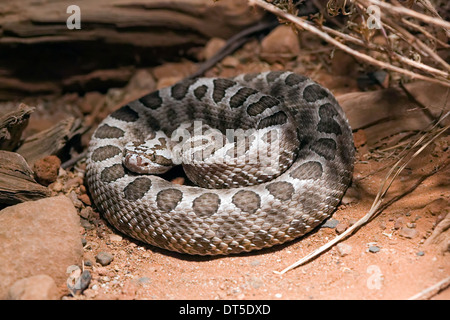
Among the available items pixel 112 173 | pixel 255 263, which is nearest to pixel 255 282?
pixel 255 263

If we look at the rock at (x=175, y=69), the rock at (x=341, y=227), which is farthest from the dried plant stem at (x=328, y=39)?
the rock at (x=175, y=69)

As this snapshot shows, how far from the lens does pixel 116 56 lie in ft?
27.4

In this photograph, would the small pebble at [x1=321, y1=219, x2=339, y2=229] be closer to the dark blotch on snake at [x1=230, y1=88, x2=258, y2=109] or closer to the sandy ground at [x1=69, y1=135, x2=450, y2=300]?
the sandy ground at [x1=69, y1=135, x2=450, y2=300]

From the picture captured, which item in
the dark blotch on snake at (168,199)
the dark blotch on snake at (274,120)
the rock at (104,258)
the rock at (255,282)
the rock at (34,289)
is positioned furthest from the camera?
the dark blotch on snake at (274,120)

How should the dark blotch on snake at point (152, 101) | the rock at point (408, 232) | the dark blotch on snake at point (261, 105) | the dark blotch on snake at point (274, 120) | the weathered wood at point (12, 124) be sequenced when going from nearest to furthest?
the rock at point (408, 232) < the dark blotch on snake at point (274, 120) < the weathered wood at point (12, 124) < the dark blotch on snake at point (261, 105) < the dark blotch on snake at point (152, 101)

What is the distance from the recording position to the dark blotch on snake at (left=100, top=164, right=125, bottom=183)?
19.4ft

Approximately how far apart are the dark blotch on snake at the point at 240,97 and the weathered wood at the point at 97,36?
5.02 feet

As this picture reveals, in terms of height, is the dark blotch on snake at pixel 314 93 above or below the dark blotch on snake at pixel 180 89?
above

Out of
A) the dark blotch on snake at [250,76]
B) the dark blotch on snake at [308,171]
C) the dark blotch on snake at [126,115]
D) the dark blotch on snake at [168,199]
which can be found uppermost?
the dark blotch on snake at [250,76]

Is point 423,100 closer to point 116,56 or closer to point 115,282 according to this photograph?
point 115,282

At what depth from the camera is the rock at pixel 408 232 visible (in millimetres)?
4695

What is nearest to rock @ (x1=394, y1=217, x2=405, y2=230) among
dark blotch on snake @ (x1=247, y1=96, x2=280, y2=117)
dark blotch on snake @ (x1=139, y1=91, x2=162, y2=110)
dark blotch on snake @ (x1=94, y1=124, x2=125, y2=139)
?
dark blotch on snake @ (x1=247, y1=96, x2=280, y2=117)

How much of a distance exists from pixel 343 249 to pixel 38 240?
11.3 ft

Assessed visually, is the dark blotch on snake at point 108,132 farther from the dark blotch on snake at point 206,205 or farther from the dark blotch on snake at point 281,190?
the dark blotch on snake at point 281,190
